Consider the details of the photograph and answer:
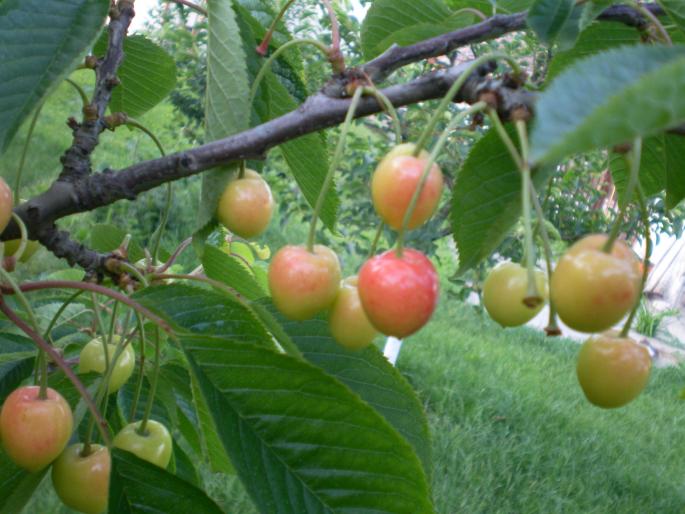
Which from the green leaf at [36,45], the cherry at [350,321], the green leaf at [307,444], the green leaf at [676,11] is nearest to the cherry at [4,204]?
the green leaf at [36,45]

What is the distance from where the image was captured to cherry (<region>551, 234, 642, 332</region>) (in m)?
0.63

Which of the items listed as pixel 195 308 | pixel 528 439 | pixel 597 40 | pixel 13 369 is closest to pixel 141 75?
pixel 13 369

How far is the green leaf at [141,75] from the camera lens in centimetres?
143

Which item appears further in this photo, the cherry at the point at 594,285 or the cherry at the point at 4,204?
the cherry at the point at 4,204

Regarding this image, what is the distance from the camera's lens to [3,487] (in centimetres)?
101

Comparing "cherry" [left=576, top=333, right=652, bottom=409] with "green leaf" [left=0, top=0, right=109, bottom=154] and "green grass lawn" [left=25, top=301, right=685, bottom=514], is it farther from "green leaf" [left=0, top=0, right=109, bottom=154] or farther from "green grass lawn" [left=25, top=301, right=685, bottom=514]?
"green grass lawn" [left=25, top=301, right=685, bottom=514]

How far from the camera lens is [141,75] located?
1.47 m

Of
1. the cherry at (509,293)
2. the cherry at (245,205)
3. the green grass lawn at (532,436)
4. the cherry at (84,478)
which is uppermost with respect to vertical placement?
the cherry at (245,205)

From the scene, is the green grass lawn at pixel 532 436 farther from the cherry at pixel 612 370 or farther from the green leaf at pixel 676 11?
the green leaf at pixel 676 11

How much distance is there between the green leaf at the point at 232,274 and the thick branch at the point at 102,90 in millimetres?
247

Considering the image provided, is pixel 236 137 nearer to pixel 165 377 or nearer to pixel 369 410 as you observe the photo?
pixel 369 410

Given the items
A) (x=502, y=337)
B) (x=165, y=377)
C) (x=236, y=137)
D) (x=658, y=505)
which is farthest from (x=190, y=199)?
(x=236, y=137)

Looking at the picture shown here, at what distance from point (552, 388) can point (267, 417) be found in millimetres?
4433

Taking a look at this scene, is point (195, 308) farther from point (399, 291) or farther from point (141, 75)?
point (141, 75)
